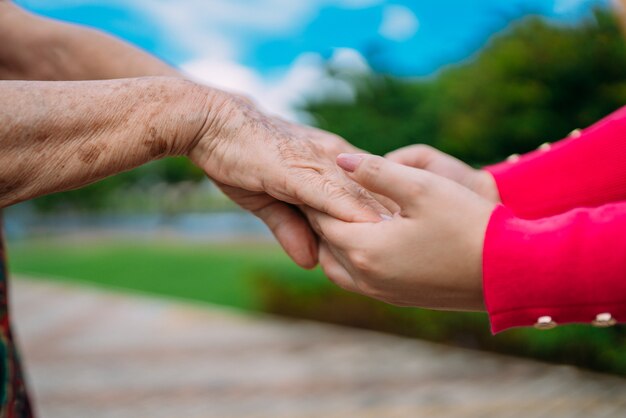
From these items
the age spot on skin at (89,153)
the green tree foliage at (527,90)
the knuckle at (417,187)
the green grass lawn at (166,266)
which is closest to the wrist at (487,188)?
the knuckle at (417,187)

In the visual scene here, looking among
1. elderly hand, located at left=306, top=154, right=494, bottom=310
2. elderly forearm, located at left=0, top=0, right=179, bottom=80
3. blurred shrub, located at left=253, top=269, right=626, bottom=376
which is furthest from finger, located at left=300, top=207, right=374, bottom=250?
blurred shrub, located at left=253, top=269, right=626, bottom=376

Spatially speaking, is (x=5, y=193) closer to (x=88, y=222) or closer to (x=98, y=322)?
(x=98, y=322)

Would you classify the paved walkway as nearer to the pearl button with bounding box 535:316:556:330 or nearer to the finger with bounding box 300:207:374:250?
the finger with bounding box 300:207:374:250

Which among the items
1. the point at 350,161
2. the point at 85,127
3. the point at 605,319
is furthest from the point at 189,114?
the point at 605,319

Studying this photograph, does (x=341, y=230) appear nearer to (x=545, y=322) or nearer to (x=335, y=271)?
(x=335, y=271)

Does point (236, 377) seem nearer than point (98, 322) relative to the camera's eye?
Yes

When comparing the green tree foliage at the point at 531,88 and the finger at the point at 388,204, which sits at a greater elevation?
the green tree foliage at the point at 531,88

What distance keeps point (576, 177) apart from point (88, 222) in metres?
33.6

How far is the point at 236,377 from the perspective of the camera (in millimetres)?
5723

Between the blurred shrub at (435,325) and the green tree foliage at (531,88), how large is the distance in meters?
1.70

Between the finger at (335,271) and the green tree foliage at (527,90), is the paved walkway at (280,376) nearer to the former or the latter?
the green tree foliage at (527,90)

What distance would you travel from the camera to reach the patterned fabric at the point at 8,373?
49.8 inches

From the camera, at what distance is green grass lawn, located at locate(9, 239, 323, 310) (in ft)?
32.9

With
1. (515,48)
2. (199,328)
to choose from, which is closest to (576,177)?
(515,48)
